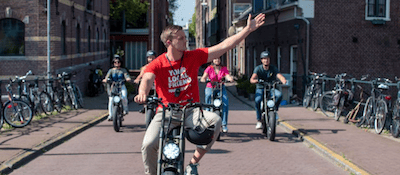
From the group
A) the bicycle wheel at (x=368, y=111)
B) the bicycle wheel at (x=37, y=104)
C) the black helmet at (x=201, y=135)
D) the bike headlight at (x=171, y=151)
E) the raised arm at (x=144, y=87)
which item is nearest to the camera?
the bike headlight at (x=171, y=151)

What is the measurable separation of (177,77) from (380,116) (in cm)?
683

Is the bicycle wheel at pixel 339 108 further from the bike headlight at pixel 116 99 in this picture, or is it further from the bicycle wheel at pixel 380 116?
the bike headlight at pixel 116 99

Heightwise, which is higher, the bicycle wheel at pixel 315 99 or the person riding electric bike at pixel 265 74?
the person riding electric bike at pixel 265 74

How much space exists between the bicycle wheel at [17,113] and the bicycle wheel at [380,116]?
743cm

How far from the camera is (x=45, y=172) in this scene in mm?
7414

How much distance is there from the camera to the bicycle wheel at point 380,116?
10695 mm

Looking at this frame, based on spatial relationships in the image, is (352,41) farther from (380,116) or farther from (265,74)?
(265,74)

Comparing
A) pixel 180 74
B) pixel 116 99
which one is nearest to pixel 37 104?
pixel 116 99

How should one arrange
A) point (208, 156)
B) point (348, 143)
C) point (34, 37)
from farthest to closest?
point (34, 37)
point (348, 143)
point (208, 156)

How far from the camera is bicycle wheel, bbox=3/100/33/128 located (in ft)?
38.5

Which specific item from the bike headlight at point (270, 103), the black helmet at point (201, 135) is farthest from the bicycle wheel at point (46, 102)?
the black helmet at point (201, 135)

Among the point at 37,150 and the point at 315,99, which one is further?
the point at 315,99

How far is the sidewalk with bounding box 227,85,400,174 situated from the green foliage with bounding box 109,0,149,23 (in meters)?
26.8

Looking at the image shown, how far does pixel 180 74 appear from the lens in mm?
5254
